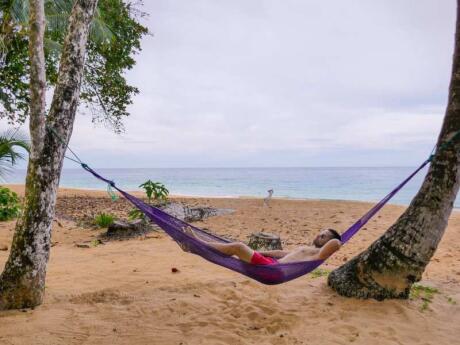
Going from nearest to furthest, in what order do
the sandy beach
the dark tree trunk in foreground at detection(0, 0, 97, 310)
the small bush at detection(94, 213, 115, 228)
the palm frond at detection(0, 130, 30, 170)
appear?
the sandy beach, the dark tree trunk in foreground at detection(0, 0, 97, 310), the palm frond at detection(0, 130, 30, 170), the small bush at detection(94, 213, 115, 228)

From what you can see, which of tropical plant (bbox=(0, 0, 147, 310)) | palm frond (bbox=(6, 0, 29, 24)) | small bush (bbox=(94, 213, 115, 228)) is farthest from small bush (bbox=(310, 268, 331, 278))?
palm frond (bbox=(6, 0, 29, 24))

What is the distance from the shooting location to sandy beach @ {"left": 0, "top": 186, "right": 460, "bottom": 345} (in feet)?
7.48

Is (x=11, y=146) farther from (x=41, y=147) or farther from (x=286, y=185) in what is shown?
(x=286, y=185)

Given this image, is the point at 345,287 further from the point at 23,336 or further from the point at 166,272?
the point at 23,336

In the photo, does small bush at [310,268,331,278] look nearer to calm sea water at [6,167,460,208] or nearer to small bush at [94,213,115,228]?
small bush at [94,213,115,228]

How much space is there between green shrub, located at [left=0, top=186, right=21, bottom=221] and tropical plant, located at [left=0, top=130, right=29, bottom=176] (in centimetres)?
90

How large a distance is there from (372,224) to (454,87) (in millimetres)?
4472

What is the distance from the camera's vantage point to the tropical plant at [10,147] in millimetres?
5430

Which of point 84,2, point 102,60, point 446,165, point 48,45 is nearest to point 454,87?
point 446,165

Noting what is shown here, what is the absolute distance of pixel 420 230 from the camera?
2.61 m

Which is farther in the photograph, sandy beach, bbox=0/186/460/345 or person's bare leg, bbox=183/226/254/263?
person's bare leg, bbox=183/226/254/263

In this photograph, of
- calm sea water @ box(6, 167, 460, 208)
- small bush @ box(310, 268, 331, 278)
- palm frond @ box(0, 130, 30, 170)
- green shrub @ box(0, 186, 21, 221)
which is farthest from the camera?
calm sea water @ box(6, 167, 460, 208)


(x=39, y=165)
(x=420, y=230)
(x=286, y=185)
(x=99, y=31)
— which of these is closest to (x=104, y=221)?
(x=99, y=31)

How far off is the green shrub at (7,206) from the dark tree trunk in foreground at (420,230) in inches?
223
